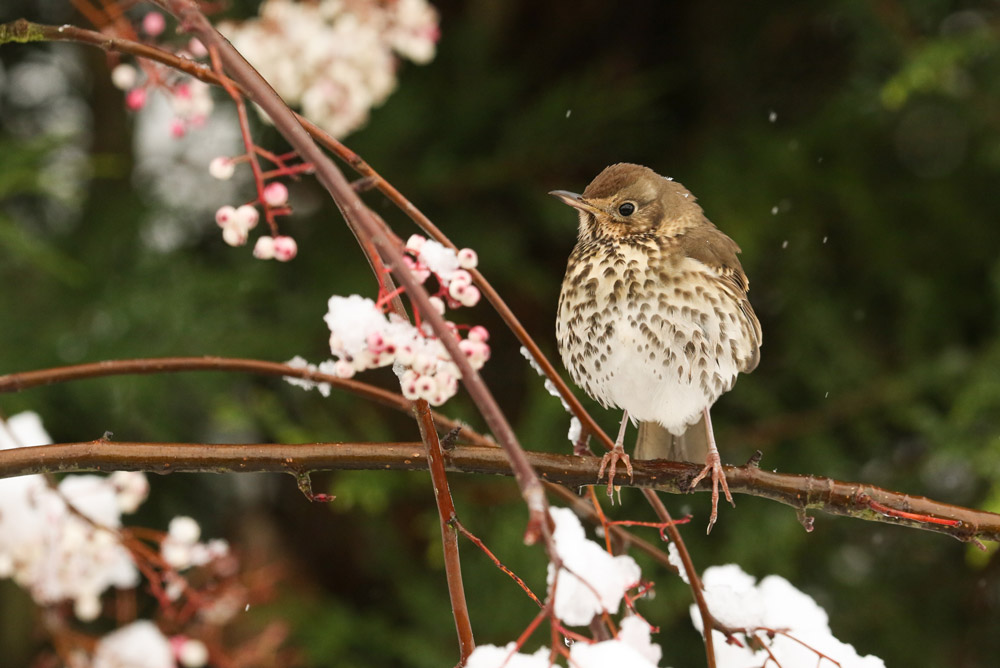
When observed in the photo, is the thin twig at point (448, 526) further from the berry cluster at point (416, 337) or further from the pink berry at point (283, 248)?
the pink berry at point (283, 248)

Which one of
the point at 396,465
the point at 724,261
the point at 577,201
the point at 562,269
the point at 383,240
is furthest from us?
the point at 562,269

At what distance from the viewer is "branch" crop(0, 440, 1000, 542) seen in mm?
877

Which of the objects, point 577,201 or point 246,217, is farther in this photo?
point 577,201

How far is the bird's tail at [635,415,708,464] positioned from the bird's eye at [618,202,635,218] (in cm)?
29

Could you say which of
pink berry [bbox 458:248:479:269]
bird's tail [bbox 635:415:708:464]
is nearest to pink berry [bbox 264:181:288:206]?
pink berry [bbox 458:248:479:269]

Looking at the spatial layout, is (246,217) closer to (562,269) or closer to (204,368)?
(204,368)

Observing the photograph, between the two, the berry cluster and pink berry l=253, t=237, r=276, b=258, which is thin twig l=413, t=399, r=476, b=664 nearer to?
the berry cluster

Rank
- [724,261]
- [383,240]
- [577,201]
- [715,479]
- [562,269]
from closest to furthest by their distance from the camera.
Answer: [383,240] < [715,479] < [577,201] < [724,261] < [562,269]

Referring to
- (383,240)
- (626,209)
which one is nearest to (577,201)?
(626,209)

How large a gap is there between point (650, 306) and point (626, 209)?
0.14 m

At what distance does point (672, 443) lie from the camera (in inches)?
54.4

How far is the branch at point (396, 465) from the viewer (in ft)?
2.88

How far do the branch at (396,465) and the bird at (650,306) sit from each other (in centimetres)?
19

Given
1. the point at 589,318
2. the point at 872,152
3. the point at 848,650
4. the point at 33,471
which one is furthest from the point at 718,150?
the point at 33,471
